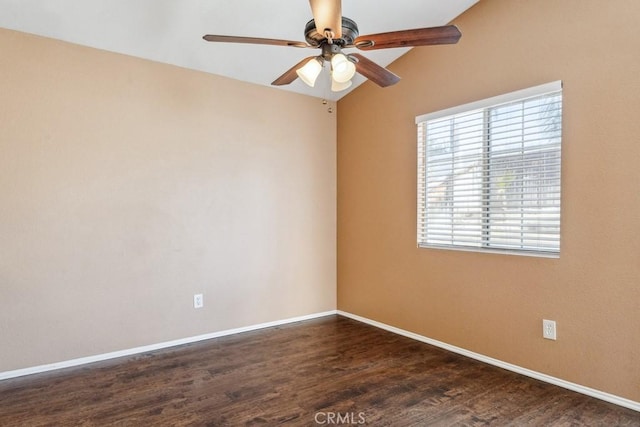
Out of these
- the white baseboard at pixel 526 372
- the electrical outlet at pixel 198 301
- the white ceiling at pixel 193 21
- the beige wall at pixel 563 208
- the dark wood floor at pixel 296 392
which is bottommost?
the dark wood floor at pixel 296 392

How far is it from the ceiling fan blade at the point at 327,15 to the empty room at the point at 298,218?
11 mm

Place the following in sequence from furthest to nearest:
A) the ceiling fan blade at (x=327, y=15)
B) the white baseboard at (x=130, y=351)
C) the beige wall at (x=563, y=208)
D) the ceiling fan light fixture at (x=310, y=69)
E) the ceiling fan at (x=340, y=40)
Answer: the white baseboard at (x=130, y=351)
the beige wall at (x=563, y=208)
the ceiling fan light fixture at (x=310, y=69)
the ceiling fan at (x=340, y=40)
the ceiling fan blade at (x=327, y=15)

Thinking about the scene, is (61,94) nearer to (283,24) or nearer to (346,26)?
(283,24)

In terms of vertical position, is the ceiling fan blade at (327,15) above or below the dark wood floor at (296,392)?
above

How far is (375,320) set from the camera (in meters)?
3.83

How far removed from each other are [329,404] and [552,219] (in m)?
1.87

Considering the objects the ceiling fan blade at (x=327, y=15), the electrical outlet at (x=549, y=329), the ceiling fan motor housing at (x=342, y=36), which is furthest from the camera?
the electrical outlet at (x=549, y=329)

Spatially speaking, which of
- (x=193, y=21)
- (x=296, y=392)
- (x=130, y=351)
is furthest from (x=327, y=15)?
(x=130, y=351)

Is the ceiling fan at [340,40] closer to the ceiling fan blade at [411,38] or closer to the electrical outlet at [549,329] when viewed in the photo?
the ceiling fan blade at [411,38]

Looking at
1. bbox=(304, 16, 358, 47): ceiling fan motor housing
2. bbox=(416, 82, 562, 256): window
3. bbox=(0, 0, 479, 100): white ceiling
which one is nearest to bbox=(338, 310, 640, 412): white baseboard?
bbox=(416, 82, 562, 256): window

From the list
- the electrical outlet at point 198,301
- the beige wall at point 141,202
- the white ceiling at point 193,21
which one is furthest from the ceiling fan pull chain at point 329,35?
the electrical outlet at point 198,301

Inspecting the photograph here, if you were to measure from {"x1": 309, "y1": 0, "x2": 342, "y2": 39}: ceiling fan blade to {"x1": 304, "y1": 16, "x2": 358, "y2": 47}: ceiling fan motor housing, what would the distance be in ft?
0.23

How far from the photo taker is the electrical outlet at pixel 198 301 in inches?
134

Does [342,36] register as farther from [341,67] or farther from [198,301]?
[198,301]
